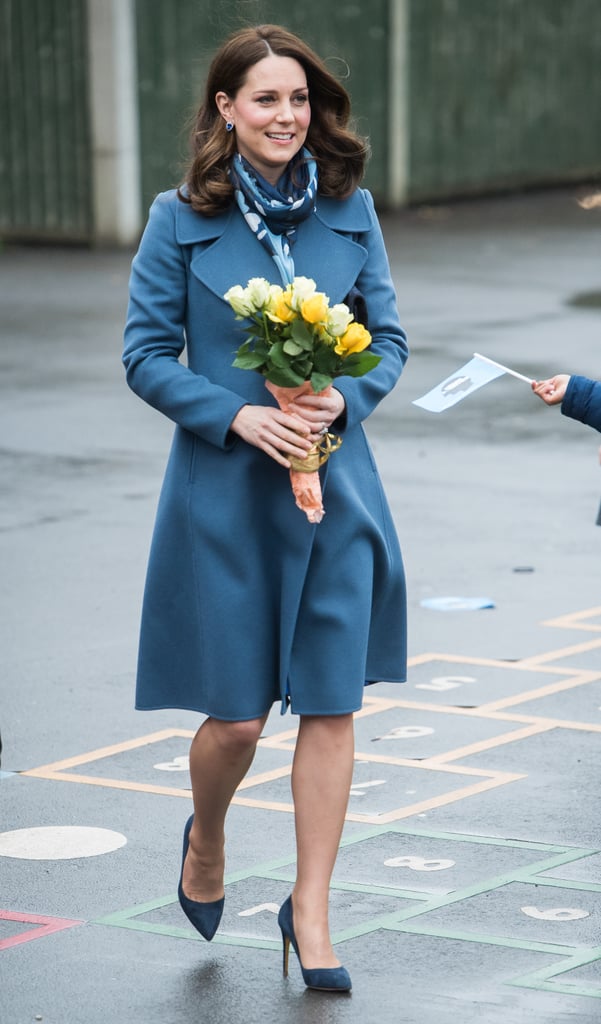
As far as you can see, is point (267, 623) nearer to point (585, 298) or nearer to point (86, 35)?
point (585, 298)

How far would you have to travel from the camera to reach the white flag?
4840 millimetres

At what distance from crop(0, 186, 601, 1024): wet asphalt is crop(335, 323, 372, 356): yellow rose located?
1.38m

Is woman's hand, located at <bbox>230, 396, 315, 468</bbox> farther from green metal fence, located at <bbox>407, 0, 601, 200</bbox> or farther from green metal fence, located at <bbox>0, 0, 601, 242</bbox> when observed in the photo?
green metal fence, located at <bbox>407, 0, 601, 200</bbox>

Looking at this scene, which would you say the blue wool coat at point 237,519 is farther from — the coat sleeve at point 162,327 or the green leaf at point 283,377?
the green leaf at point 283,377

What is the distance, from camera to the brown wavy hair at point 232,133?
4645 mm

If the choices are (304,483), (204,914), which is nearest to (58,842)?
(204,914)

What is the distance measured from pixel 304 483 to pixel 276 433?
13 cm

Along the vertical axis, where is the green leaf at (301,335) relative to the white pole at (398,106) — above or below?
above

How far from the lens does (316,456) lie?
447 cm

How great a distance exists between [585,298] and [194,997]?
45.4ft

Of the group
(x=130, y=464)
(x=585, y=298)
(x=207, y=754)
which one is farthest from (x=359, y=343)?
(x=585, y=298)

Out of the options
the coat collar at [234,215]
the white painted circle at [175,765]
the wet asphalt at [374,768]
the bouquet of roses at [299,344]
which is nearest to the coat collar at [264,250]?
the coat collar at [234,215]

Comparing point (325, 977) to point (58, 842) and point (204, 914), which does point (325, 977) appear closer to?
point (204, 914)

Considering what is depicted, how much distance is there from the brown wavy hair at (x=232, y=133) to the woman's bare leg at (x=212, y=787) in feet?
3.87
